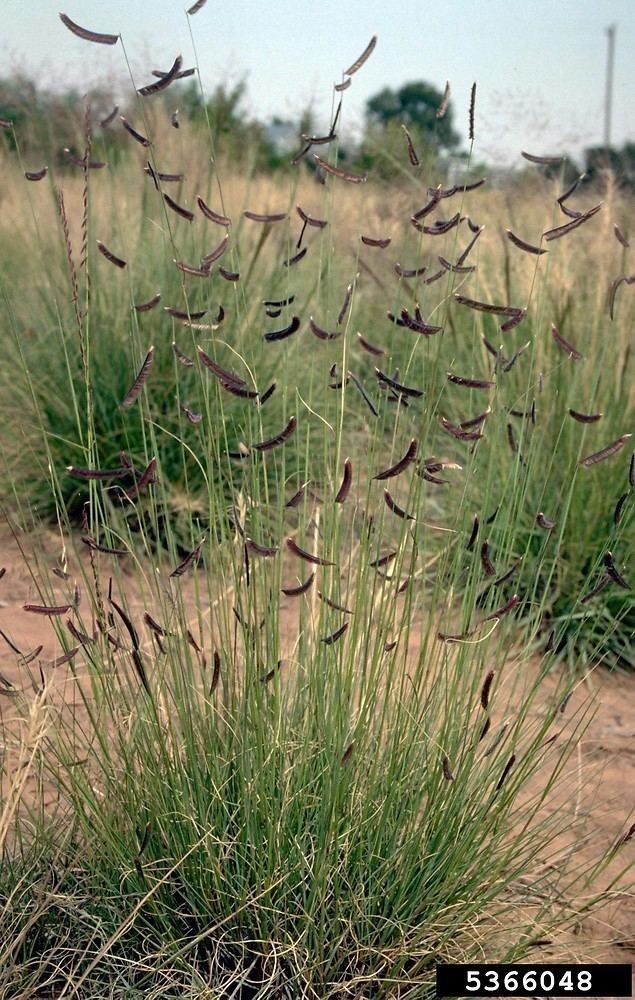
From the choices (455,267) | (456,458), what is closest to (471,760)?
(455,267)

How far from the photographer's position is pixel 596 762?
3.01 metres

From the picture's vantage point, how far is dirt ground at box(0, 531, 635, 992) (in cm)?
229

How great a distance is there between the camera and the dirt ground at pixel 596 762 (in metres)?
2.29

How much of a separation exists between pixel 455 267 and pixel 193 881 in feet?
4.17

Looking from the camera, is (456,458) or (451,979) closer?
(451,979)

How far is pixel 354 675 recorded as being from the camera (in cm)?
209

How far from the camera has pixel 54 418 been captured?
4.87 meters

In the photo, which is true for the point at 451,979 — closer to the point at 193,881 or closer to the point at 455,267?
the point at 193,881

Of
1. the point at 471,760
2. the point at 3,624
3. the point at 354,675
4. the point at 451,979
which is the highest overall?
the point at 354,675

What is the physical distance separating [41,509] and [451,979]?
3.38 meters

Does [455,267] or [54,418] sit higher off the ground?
[455,267]

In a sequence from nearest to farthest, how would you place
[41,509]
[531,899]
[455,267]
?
[455,267] → [531,899] → [41,509]

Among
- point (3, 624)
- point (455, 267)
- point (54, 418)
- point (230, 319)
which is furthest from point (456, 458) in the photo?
point (455, 267)

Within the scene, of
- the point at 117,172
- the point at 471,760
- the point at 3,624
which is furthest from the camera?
the point at 117,172
